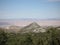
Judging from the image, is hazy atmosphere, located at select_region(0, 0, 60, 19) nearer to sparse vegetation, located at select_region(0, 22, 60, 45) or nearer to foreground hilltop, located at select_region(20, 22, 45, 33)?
foreground hilltop, located at select_region(20, 22, 45, 33)

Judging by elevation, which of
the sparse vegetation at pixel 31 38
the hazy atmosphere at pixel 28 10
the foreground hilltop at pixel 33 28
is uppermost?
the hazy atmosphere at pixel 28 10

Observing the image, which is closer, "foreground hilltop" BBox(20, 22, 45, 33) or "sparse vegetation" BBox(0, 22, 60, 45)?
"sparse vegetation" BBox(0, 22, 60, 45)

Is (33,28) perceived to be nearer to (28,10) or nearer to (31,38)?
(31,38)

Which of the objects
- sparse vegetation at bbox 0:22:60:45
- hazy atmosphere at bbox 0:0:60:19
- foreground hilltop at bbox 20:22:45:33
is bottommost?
sparse vegetation at bbox 0:22:60:45

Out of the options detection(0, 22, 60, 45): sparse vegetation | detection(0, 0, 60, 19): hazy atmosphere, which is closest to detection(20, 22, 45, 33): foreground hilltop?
detection(0, 22, 60, 45): sparse vegetation

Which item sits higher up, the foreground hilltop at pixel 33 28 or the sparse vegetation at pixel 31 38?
the foreground hilltop at pixel 33 28

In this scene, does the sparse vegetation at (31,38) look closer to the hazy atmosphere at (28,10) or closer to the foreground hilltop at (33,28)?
the foreground hilltop at (33,28)

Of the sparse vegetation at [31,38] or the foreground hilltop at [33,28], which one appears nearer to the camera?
the sparse vegetation at [31,38]

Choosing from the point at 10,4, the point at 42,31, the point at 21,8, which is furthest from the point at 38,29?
the point at 10,4

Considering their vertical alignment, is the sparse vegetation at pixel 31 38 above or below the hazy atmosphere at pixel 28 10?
below

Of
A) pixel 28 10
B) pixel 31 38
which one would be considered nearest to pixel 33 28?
pixel 31 38

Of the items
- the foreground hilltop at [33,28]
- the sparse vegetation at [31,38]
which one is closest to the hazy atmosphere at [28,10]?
the foreground hilltop at [33,28]

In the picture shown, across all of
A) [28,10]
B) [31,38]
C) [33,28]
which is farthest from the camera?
[28,10]
